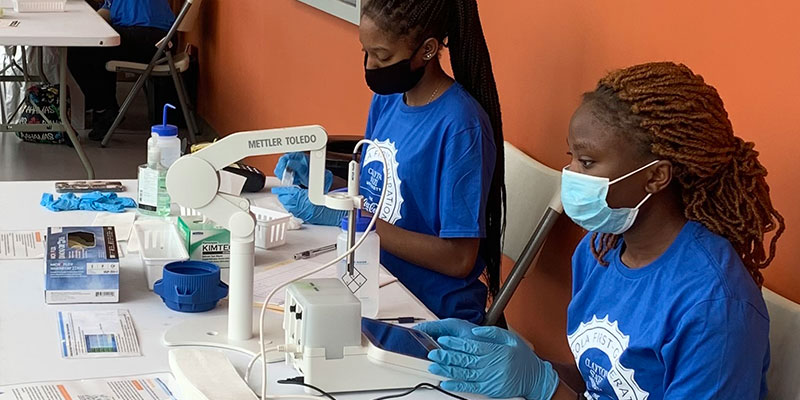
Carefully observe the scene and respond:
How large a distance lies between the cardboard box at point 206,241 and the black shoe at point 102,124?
4240 mm

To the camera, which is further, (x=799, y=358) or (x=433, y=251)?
(x=433, y=251)

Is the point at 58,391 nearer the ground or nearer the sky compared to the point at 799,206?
nearer the ground

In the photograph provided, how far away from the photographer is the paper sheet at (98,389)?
4.52ft

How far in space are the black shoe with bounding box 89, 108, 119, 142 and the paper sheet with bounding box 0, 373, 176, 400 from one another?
4.69 metres

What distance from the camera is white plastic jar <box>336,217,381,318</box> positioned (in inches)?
66.4

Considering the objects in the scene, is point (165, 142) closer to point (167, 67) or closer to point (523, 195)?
point (523, 195)

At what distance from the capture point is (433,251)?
2135 mm

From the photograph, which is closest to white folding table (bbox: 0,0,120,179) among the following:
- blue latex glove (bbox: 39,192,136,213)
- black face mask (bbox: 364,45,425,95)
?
blue latex glove (bbox: 39,192,136,213)

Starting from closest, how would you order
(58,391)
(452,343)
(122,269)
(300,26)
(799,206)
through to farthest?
(58,391)
(452,343)
(799,206)
(122,269)
(300,26)

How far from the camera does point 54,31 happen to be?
14.8 feet

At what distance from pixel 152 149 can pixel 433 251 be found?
64 centimetres

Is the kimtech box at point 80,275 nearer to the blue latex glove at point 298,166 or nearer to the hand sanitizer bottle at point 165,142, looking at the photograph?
the hand sanitizer bottle at point 165,142

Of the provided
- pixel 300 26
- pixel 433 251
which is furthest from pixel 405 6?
pixel 300 26

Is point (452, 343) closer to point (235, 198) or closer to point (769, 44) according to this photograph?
point (235, 198)
